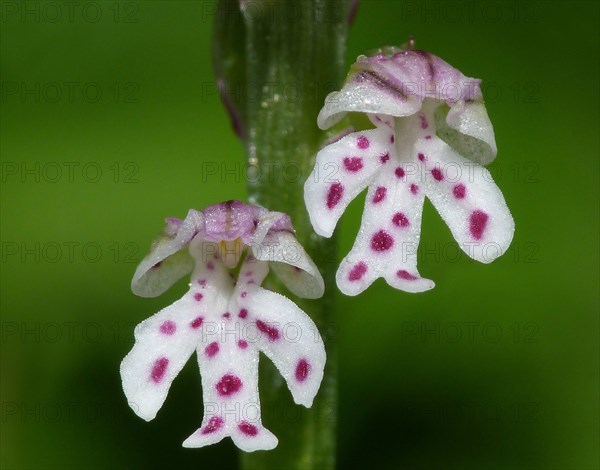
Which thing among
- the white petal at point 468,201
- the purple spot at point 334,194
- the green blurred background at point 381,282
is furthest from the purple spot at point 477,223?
the green blurred background at point 381,282

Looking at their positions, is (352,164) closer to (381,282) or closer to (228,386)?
(228,386)

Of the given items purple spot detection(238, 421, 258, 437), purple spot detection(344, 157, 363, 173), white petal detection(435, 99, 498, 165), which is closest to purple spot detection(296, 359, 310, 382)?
purple spot detection(238, 421, 258, 437)

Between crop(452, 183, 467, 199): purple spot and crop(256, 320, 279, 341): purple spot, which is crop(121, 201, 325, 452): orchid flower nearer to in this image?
crop(256, 320, 279, 341): purple spot

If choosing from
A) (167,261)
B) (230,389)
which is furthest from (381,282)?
(230,389)

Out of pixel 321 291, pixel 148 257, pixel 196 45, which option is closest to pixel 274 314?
pixel 321 291

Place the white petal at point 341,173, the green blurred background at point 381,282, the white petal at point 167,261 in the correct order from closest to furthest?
the white petal at point 341,173
the white petal at point 167,261
the green blurred background at point 381,282

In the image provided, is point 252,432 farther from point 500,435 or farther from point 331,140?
point 500,435

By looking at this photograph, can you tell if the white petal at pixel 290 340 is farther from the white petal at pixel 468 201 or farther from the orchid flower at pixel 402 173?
the white petal at pixel 468 201
